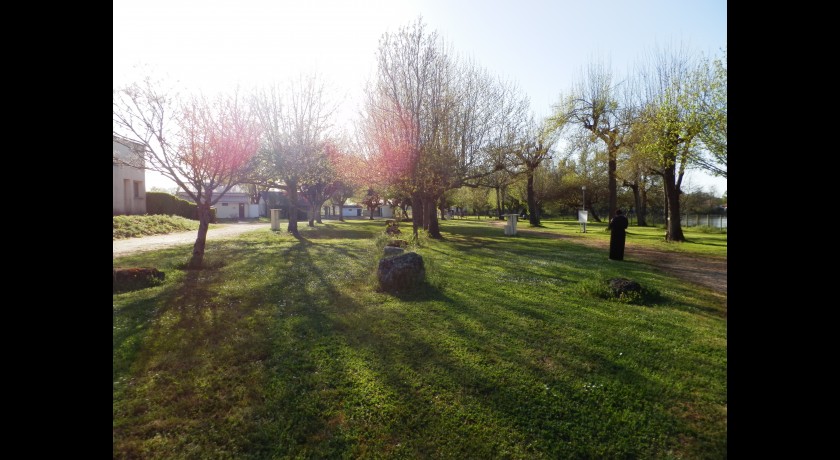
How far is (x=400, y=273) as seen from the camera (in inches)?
287

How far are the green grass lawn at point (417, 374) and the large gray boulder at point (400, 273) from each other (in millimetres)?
320

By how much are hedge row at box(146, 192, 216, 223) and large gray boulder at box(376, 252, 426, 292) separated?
88.5 ft

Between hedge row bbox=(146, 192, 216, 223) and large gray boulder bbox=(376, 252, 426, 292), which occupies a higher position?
hedge row bbox=(146, 192, 216, 223)

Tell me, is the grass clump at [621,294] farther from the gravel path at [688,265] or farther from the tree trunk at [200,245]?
the tree trunk at [200,245]

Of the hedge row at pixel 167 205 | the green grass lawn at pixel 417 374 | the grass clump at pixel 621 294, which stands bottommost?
the green grass lawn at pixel 417 374

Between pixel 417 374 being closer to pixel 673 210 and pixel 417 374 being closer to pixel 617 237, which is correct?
pixel 617 237

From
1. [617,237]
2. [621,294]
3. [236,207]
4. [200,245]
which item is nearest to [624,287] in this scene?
[621,294]

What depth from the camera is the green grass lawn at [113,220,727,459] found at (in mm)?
2707

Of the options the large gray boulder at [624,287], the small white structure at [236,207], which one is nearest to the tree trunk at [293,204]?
the large gray boulder at [624,287]

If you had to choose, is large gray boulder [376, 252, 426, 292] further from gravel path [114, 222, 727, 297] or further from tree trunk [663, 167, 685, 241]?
tree trunk [663, 167, 685, 241]

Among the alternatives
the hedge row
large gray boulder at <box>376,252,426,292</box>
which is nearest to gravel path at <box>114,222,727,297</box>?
large gray boulder at <box>376,252,426,292</box>

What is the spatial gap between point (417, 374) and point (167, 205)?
3269cm

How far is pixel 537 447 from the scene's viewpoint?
8.67 ft

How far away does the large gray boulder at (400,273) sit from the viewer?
7273mm
